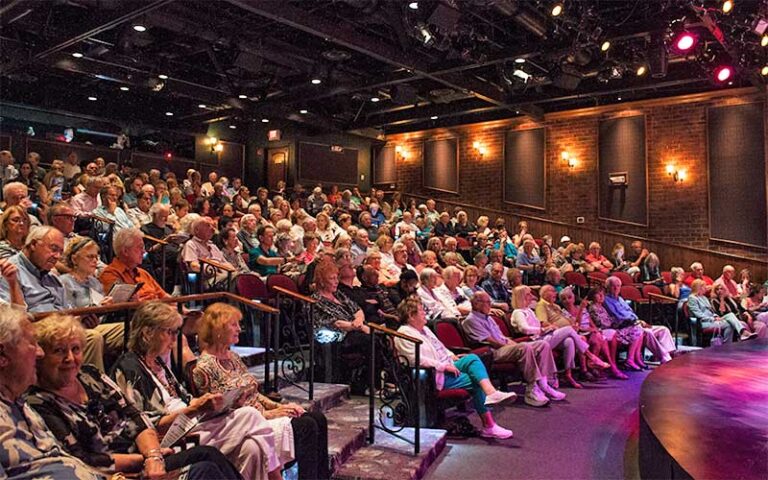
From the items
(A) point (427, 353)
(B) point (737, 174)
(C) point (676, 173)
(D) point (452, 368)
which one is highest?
(C) point (676, 173)

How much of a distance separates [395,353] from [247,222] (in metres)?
3.15

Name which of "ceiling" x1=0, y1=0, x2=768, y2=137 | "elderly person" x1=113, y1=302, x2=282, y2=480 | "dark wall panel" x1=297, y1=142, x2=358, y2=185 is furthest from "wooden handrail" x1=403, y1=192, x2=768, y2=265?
"elderly person" x1=113, y1=302, x2=282, y2=480

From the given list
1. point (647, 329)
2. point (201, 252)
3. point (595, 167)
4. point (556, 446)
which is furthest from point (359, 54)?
point (556, 446)

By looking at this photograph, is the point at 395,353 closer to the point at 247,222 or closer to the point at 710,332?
the point at 247,222

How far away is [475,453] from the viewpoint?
12.7 feet

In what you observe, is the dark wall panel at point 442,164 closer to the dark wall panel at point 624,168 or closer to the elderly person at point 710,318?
the dark wall panel at point 624,168

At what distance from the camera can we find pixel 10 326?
71.6 inches

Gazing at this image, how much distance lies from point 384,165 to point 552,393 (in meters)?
11.1

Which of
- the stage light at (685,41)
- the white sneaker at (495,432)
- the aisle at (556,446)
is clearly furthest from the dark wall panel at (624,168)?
the white sneaker at (495,432)

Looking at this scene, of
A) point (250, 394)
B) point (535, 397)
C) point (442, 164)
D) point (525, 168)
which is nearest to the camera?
point (250, 394)

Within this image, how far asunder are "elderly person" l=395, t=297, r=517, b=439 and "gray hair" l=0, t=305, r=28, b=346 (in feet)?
8.60

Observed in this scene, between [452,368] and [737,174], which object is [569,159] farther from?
[452,368]

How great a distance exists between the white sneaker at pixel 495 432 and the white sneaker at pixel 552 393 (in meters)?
1.19

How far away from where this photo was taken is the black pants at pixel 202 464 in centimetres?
214
